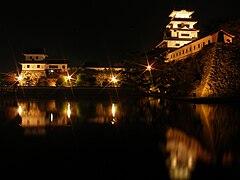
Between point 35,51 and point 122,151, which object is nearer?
point 122,151

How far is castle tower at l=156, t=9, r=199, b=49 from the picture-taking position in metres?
38.0

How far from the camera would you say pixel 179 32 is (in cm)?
3894

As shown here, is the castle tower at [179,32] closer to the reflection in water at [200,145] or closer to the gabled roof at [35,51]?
the gabled roof at [35,51]

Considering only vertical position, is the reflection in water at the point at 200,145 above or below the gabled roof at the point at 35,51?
below

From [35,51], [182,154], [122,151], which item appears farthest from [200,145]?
[35,51]

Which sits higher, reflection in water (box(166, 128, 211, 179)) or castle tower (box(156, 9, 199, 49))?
castle tower (box(156, 9, 199, 49))

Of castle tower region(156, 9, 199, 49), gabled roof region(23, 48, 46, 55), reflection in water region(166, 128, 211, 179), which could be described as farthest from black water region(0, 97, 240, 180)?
gabled roof region(23, 48, 46, 55)

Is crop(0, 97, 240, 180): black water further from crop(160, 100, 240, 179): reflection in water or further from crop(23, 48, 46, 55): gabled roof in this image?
crop(23, 48, 46, 55): gabled roof

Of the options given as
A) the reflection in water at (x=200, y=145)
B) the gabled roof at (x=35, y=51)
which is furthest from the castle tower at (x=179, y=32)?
the reflection in water at (x=200, y=145)

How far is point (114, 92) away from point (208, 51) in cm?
1645

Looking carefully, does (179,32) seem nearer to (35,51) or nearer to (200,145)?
(35,51)

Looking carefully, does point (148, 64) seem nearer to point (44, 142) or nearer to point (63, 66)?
point (63, 66)

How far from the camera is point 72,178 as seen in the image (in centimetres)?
472

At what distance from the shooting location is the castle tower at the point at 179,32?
38.0m
